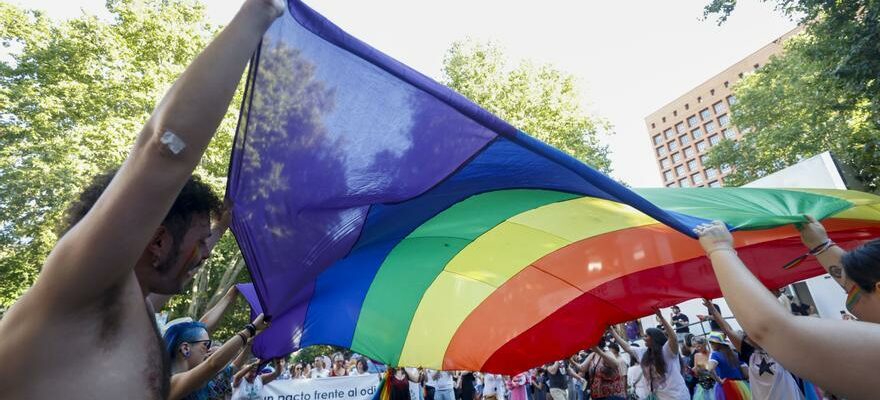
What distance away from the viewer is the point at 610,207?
292 cm

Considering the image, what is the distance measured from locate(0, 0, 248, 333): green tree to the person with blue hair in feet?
37.9

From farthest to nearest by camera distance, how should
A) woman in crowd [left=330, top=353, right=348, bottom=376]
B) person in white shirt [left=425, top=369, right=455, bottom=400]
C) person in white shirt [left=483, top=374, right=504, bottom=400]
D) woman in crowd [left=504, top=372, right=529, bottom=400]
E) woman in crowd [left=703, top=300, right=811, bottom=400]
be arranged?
woman in crowd [left=330, top=353, right=348, bottom=376], person in white shirt [left=425, top=369, right=455, bottom=400], person in white shirt [left=483, top=374, right=504, bottom=400], woman in crowd [left=504, top=372, right=529, bottom=400], woman in crowd [left=703, top=300, right=811, bottom=400]

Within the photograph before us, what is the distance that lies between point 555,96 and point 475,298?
18479 mm

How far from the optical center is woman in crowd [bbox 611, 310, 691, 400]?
6.15 metres

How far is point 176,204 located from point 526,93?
20.3m

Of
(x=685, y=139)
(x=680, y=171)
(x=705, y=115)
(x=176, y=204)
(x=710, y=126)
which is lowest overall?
(x=176, y=204)

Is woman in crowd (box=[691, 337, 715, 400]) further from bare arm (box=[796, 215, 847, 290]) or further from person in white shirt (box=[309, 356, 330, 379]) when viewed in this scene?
person in white shirt (box=[309, 356, 330, 379])

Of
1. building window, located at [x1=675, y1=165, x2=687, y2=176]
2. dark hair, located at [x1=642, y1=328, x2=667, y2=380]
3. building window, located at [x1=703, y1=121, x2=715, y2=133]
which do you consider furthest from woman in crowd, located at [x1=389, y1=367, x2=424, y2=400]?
building window, located at [x1=675, y1=165, x2=687, y2=176]

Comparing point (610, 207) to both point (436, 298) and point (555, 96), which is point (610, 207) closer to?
point (436, 298)

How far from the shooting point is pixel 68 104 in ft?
47.1

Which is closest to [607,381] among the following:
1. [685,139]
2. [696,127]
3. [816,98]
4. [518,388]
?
[518,388]

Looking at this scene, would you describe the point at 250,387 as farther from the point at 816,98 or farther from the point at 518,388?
the point at 816,98

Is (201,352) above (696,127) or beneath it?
beneath

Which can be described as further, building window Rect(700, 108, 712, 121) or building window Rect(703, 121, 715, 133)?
building window Rect(700, 108, 712, 121)
